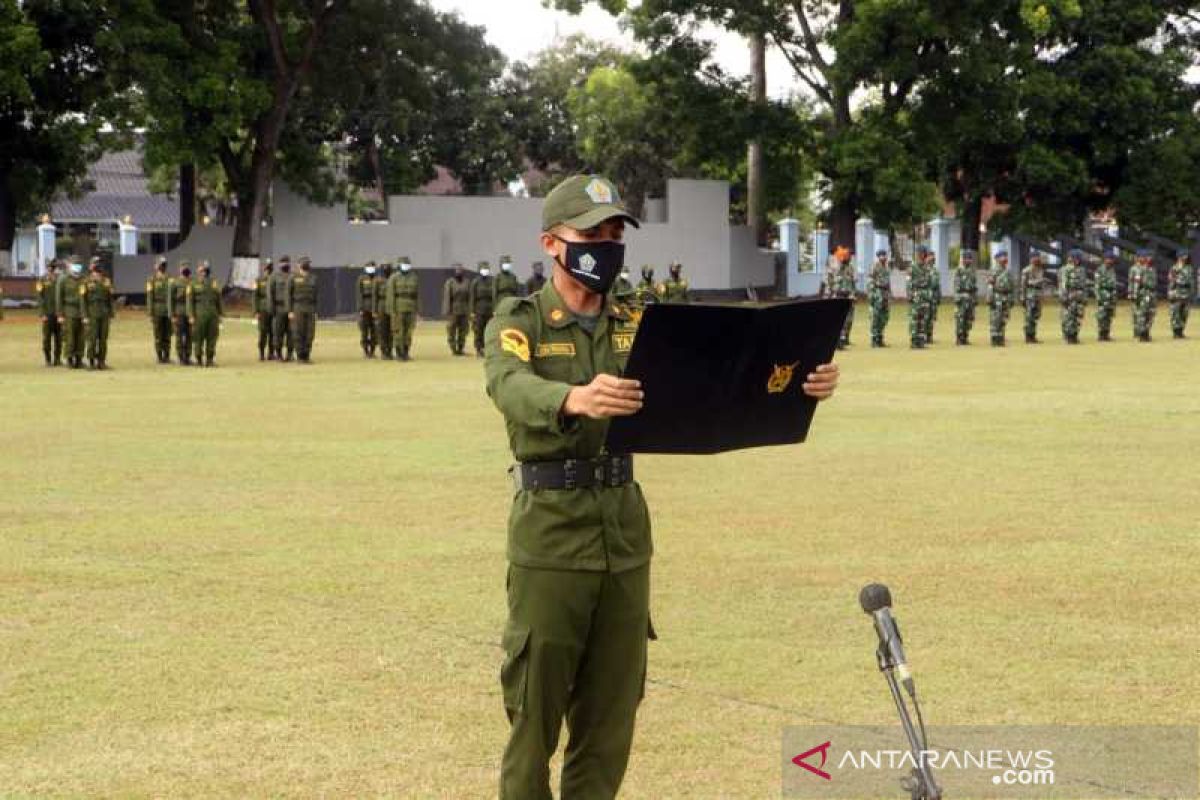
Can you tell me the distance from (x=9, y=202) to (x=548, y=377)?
4527 centimetres

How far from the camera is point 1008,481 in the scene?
14.0 metres

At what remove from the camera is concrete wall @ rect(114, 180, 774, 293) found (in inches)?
1938

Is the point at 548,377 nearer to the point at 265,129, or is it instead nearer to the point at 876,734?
the point at 876,734

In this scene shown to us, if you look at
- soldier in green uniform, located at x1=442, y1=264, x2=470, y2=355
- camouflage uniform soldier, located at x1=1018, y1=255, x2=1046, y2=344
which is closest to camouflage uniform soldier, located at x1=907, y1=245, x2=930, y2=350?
camouflage uniform soldier, located at x1=1018, y1=255, x2=1046, y2=344

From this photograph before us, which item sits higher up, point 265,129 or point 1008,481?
point 265,129

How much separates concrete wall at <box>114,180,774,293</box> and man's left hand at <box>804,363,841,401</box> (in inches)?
1716

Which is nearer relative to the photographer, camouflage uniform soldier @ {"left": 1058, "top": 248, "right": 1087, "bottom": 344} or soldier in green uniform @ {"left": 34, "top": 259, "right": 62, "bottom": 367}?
soldier in green uniform @ {"left": 34, "top": 259, "right": 62, "bottom": 367}

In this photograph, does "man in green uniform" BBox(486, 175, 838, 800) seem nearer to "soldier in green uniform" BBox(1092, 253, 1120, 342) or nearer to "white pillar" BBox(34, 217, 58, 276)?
"soldier in green uniform" BBox(1092, 253, 1120, 342)

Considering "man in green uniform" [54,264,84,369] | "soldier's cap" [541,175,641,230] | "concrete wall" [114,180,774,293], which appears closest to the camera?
"soldier's cap" [541,175,641,230]

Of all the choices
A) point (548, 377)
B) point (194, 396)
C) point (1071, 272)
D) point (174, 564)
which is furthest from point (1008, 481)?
point (1071, 272)

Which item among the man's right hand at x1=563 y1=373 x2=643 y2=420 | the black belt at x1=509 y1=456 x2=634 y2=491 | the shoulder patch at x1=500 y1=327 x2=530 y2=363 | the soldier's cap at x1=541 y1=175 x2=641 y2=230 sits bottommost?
the black belt at x1=509 y1=456 x2=634 y2=491

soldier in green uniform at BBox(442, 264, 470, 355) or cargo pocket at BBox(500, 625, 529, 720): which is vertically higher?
soldier in green uniform at BBox(442, 264, 470, 355)

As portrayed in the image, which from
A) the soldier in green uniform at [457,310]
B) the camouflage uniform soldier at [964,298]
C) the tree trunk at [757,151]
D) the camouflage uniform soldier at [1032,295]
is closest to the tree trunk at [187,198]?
the tree trunk at [757,151]

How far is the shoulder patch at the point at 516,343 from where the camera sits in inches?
191
